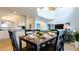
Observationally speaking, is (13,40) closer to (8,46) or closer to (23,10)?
(8,46)

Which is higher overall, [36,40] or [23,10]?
[23,10]

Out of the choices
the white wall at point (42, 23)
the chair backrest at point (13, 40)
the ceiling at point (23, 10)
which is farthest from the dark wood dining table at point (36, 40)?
the ceiling at point (23, 10)

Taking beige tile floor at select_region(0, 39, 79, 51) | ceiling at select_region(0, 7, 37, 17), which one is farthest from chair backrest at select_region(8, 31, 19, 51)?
ceiling at select_region(0, 7, 37, 17)

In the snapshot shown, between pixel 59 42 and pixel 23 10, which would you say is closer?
pixel 23 10

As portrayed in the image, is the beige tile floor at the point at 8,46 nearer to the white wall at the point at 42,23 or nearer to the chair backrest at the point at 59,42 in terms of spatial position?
the chair backrest at the point at 59,42

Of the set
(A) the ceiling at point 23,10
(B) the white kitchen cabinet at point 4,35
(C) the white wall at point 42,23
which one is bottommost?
(B) the white kitchen cabinet at point 4,35

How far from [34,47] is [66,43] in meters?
0.49

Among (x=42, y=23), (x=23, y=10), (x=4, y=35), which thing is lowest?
(x=4, y=35)

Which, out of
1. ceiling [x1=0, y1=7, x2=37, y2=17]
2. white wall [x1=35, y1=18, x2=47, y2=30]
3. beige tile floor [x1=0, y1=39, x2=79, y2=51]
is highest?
ceiling [x1=0, y1=7, x2=37, y2=17]

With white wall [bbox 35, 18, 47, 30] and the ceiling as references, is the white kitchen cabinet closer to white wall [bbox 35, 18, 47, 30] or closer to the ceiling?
the ceiling

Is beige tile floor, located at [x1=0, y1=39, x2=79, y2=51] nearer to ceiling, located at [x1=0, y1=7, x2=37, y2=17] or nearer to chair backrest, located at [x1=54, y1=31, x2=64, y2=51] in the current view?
chair backrest, located at [x1=54, y1=31, x2=64, y2=51]

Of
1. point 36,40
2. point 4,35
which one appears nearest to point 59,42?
point 36,40

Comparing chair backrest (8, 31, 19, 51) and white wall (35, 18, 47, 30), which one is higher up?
white wall (35, 18, 47, 30)
